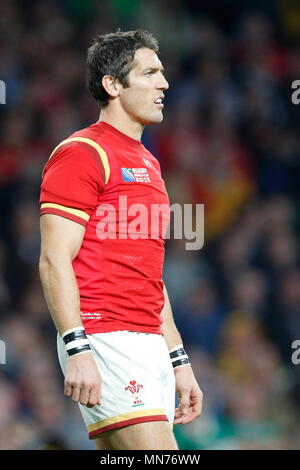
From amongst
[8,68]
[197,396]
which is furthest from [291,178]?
[197,396]

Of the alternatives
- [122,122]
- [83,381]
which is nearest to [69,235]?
[83,381]

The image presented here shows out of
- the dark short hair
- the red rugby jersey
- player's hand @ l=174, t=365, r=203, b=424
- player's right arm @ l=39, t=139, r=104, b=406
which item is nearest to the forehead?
the dark short hair

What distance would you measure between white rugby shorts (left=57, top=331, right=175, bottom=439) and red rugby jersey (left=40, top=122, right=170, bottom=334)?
0.20 feet

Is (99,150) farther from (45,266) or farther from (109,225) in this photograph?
(45,266)

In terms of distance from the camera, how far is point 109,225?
331 centimetres

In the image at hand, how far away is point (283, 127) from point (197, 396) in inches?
186

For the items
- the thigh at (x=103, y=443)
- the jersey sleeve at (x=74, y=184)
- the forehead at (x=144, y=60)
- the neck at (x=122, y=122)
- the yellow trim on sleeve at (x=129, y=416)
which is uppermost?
the forehead at (x=144, y=60)

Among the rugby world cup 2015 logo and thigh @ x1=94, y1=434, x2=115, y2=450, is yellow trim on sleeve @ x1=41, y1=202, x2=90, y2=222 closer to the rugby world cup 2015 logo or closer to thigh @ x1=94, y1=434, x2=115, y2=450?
the rugby world cup 2015 logo

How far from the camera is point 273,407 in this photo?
636 centimetres

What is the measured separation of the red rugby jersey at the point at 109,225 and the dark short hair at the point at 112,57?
0.29 meters

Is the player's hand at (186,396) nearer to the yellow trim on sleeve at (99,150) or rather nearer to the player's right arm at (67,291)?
the player's right arm at (67,291)

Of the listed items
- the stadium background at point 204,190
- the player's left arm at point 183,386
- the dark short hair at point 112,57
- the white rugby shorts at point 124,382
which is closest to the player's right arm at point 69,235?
the white rugby shorts at point 124,382

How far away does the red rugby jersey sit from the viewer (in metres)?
3.23

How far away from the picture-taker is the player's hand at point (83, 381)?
3000mm
